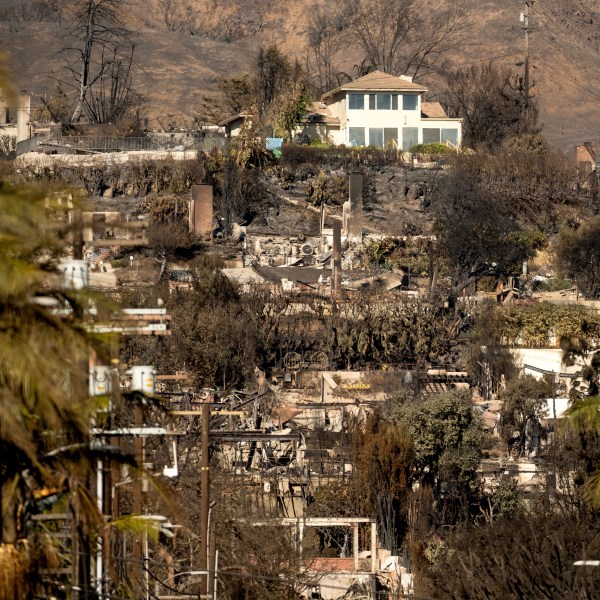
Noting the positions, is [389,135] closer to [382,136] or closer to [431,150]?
[382,136]

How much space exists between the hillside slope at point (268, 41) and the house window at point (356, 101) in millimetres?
34486

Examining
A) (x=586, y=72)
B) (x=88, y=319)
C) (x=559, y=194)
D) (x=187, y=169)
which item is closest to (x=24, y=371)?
(x=88, y=319)

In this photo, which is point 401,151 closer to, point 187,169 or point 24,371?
point 187,169

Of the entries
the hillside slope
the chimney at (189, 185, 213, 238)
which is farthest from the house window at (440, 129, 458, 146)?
the hillside slope

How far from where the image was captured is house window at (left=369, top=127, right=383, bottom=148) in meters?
69.5

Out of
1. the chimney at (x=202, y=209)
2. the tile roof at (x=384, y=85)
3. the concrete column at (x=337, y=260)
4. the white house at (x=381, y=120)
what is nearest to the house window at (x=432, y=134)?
the white house at (x=381, y=120)

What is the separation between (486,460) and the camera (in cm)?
3734

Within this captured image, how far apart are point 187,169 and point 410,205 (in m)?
Result: 8.44

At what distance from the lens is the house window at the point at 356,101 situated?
69.2m

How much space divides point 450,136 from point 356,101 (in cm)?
451

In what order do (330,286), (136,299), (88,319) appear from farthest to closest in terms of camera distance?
(330,286), (136,299), (88,319)

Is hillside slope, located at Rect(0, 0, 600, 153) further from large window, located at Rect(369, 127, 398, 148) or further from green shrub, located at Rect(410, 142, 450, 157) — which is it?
green shrub, located at Rect(410, 142, 450, 157)

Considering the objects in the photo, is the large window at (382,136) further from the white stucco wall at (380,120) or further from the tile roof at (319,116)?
the tile roof at (319,116)

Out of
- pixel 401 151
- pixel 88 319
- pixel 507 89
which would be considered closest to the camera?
pixel 88 319
